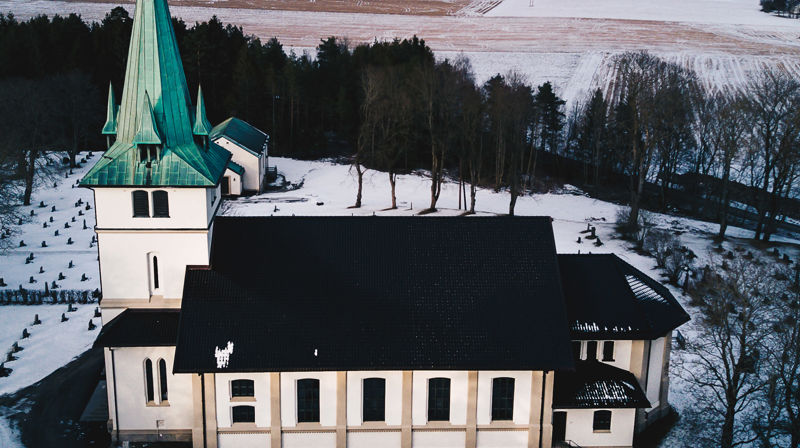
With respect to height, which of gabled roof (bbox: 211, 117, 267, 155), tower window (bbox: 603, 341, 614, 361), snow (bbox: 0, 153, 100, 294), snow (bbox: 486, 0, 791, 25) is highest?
snow (bbox: 486, 0, 791, 25)

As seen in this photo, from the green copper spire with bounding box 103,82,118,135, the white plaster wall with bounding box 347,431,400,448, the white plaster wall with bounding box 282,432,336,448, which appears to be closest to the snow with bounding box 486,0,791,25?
the green copper spire with bounding box 103,82,118,135

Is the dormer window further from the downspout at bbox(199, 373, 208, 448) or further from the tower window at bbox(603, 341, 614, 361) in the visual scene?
the tower window at bbox(603, 341, 614, 361)

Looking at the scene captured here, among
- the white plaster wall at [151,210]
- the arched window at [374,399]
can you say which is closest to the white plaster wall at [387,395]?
the arched window at [374,399]

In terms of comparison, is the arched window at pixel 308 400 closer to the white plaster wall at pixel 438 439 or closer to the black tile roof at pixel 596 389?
the white plaster wall at pixel 438 439

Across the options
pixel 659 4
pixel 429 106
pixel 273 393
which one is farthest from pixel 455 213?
pixel 659 4

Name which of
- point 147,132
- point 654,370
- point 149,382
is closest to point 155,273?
point 149,382

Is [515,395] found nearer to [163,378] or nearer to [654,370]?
[654,370]
